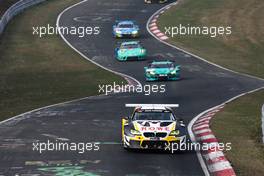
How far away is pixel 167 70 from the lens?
4138 cm

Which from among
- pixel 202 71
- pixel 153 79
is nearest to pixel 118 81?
pixel 153 79

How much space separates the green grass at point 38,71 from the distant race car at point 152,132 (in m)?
8.11

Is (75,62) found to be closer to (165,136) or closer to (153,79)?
(153,79)

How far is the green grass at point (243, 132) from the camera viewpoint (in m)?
19.5

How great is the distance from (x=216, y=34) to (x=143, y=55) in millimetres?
11747

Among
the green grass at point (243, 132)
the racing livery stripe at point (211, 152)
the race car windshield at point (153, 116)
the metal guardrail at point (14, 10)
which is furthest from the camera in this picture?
the metal guardrail at point (14, 10)

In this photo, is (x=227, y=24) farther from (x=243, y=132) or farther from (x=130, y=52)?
(x=243, y=132)

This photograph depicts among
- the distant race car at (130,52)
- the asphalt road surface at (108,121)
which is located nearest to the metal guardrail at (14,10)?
the asphalt road surface at (108,121)

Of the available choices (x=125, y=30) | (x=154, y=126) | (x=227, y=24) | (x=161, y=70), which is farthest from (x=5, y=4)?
(x=154, y=126)

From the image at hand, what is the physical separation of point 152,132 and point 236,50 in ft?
110

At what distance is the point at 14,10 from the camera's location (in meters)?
63.8

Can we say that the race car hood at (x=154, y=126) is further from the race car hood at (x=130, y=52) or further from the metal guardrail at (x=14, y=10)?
the metal guardrail at (x=14, y=10)

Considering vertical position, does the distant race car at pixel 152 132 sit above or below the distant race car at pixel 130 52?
above

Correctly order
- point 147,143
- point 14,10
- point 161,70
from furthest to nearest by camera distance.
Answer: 1. point 14,10
2. point 161,70
3. point 147,143
